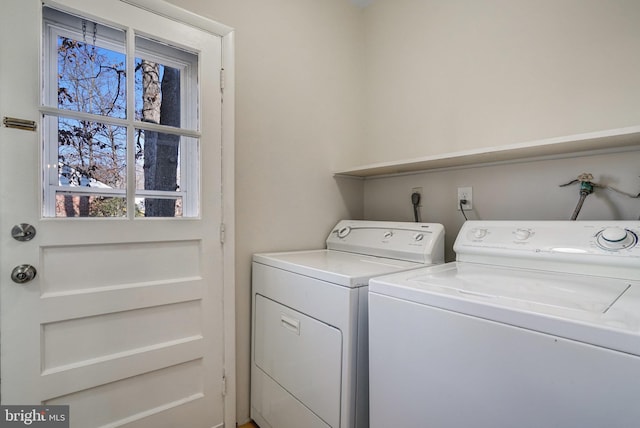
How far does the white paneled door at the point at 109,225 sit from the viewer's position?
3.64 ft

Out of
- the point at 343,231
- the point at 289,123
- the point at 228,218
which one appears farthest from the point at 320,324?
the point at 289,123

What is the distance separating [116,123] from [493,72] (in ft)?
6.00

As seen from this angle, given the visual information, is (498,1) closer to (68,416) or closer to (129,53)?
(129,53)

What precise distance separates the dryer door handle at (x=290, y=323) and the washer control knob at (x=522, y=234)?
39.7 inches

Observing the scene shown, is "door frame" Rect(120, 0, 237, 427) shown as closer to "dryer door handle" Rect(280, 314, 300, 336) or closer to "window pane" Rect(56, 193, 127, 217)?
"dryer door handle" Rect(280, 314, 300, 336)

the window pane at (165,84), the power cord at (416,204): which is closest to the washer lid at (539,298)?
the power cord at (416,204)

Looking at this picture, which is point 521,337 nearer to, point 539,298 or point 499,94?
point 539,298

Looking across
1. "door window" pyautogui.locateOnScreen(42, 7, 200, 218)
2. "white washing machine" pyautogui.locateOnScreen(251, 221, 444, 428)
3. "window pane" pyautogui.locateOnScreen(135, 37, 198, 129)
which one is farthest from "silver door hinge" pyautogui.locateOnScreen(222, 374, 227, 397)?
"window pane" pyautogui.locateOnScreen(135, 37, 198, 129)

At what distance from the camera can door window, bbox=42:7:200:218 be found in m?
1.19

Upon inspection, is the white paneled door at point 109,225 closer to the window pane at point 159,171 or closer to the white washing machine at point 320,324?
the window pane at point 159,171

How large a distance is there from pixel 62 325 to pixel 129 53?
3.77ft

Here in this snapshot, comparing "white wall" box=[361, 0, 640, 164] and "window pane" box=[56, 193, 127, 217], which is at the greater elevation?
"white wall" box=[361, 0, 640, 164]

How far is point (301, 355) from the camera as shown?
132cm

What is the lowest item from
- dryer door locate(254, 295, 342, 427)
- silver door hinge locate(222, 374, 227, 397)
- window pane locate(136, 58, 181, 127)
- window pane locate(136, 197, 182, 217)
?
A: silver door hinge locate(222, 374, 227, 397)
